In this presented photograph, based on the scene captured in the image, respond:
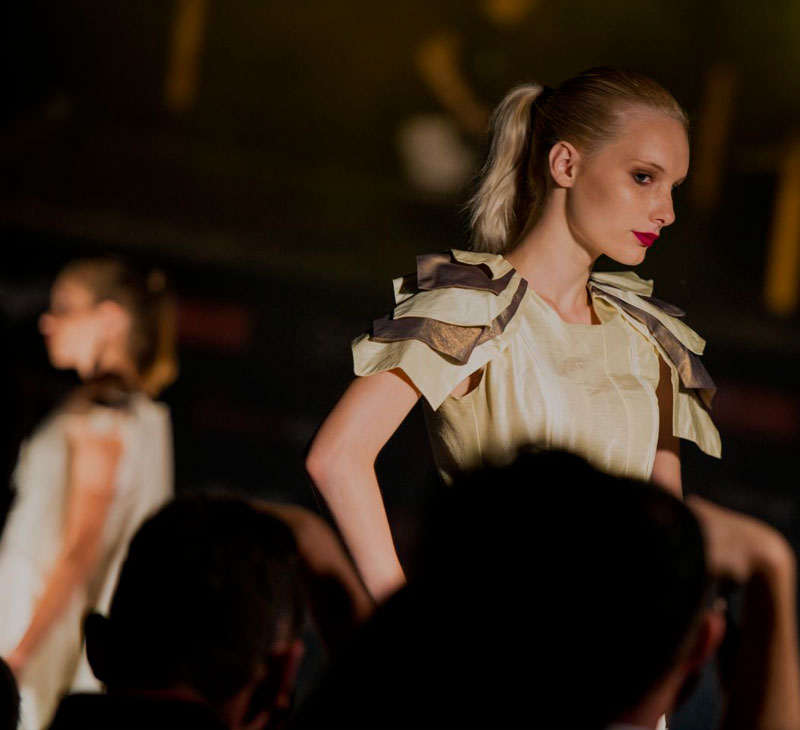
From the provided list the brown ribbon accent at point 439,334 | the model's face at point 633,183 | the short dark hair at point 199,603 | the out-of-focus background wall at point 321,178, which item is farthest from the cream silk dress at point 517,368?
the out-of-focus background wall at point 321,178

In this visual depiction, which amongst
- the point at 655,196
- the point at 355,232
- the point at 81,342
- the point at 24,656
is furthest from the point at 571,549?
the point at 355,232

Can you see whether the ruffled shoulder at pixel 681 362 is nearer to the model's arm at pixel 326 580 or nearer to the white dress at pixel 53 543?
the model's arm at pixel 326 580

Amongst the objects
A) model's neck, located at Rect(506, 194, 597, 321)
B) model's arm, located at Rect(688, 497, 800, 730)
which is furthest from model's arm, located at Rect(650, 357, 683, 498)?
model's arm, located at Rect(688, 497, 800, 730)

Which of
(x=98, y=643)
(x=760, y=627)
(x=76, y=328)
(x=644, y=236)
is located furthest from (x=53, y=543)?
(x=760, y=627)

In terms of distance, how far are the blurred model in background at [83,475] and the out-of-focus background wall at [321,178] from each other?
1.98m

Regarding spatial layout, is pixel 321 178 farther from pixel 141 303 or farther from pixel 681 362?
pixel 681 362

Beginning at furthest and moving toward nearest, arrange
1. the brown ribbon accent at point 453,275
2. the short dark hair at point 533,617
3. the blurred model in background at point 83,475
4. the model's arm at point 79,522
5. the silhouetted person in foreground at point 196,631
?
the blurred model in background at point 83,475 < the model's arm at point 79,522 < the brown ribbon accent at point 453,275 < the silhouetted person in foreground at point 196,631 < the short dark hair at point 533,617

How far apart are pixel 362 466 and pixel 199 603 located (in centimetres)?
39

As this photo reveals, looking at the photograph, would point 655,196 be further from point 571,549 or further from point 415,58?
point 415,58

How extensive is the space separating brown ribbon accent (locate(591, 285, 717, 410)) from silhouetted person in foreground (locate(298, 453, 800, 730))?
0.70 metres

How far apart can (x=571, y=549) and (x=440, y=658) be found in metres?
0.09

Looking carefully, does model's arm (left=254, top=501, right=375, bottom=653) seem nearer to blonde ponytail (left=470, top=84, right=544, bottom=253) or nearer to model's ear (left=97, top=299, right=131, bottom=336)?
blonde ponytail (left=470, top=84, right=544, bottom=253)

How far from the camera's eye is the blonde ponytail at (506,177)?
1442mm

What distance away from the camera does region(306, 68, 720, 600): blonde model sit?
1.24 metres
